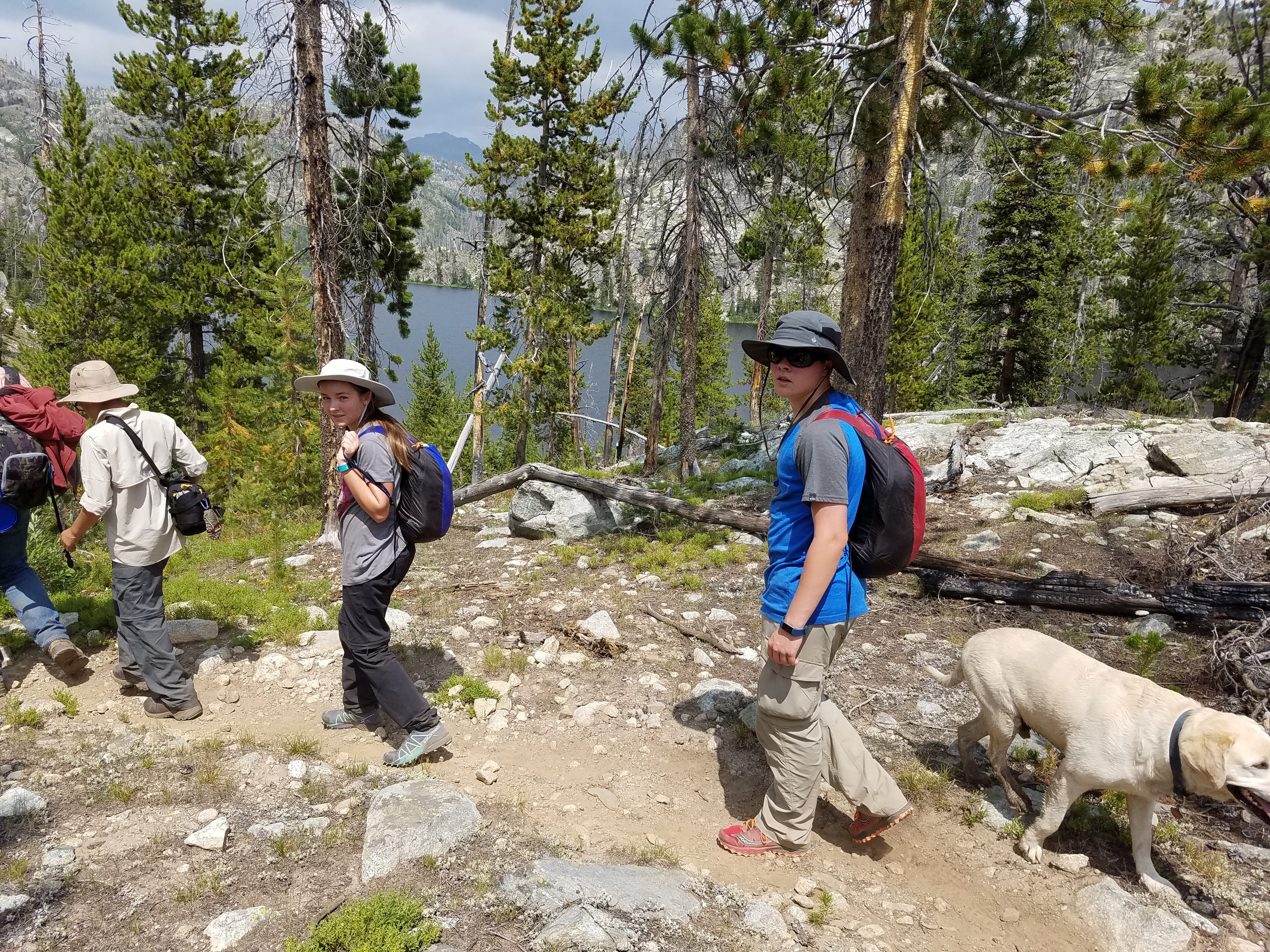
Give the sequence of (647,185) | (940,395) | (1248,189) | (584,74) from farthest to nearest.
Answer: (940,395) → (584,74) → (1248,189) → (647,185)

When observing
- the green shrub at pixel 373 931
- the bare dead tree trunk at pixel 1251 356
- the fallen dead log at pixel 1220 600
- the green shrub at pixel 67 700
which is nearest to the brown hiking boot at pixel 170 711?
the green shrub at pixel 67 700

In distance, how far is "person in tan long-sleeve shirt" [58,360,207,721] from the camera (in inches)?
157

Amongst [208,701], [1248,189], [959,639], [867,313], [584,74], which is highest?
[584,74]

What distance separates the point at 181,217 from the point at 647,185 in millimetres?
17468

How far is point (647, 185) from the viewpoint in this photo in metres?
11.0

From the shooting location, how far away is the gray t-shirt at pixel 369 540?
364 centimetres

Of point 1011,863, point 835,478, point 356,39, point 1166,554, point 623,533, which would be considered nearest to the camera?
point 835,478

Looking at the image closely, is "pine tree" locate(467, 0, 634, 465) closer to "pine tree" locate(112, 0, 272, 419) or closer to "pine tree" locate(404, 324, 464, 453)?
"pine tree" locate(112, 0, 272, 419)

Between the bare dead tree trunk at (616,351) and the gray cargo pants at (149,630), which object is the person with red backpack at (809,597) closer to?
the gray cargo pants at (149,630)

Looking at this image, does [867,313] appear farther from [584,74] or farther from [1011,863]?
[584,74]

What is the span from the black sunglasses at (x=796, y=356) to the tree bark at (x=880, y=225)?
10.8 ft

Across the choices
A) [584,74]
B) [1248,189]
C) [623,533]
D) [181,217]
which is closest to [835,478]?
[623,533]

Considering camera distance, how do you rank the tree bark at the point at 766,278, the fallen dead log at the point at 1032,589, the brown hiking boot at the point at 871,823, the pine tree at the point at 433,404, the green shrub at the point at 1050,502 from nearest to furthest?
1. the brown hiking boot at the point at 871,823
2. the fallen dead log at the point at 1032,589
3. the green shrub at the point at 1050,502
4. the tree bark at the point at 766,278
5. the pine tree at the point at 433,404

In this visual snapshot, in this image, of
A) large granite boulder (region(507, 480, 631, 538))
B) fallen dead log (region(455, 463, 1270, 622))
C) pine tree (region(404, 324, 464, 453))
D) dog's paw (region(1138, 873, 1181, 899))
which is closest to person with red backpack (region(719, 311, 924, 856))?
dog's paw (region(1138, 873, 1181, 899))
